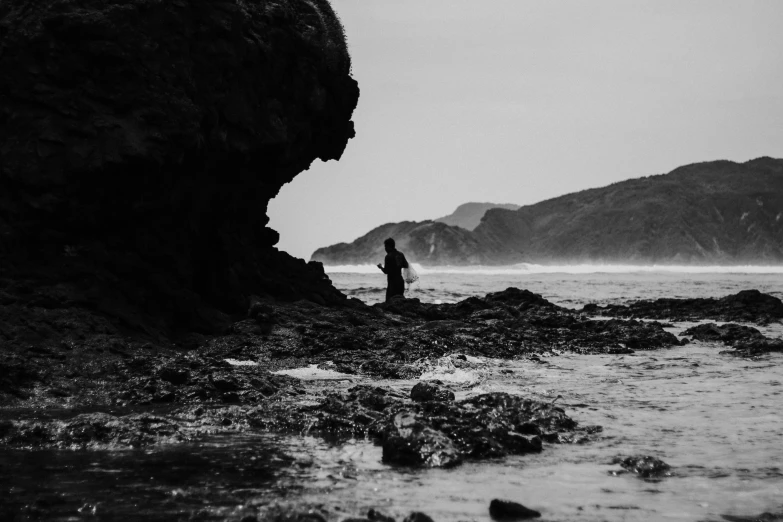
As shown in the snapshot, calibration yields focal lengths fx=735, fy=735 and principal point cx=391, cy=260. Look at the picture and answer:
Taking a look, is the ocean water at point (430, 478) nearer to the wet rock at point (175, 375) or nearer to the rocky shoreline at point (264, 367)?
the rocky shoreline at point (264, 367)

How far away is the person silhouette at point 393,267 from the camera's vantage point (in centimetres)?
2012

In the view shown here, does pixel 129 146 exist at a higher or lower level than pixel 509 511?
higher

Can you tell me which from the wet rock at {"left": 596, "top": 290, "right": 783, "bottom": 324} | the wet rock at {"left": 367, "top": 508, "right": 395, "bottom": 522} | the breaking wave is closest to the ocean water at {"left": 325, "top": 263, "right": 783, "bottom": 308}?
the wet rock at {"left": 596, "top": 290, "right": 783, "bottom": 324}

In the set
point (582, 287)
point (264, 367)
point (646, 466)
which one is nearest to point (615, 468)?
point (646, 466)

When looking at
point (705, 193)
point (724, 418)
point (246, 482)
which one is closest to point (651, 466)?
point (724, 418)

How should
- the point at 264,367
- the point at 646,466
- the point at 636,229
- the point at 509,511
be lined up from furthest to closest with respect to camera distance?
1. the point at 636,229
2. the point at 264,367
3. the point at 646,466
4. the point at 509,511

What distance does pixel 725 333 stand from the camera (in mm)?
15633

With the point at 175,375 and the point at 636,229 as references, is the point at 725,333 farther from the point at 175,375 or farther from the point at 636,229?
the point at 636,229

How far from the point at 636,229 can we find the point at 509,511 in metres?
148

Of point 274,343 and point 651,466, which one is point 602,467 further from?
point 274,343

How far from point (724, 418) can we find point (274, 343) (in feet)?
22.7

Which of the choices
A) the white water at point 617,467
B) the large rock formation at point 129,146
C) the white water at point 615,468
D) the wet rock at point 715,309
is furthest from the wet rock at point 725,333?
the large rock formation at point 129,146

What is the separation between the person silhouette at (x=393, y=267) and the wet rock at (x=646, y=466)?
13948mm

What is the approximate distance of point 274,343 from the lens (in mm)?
12023
